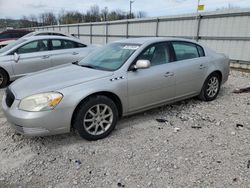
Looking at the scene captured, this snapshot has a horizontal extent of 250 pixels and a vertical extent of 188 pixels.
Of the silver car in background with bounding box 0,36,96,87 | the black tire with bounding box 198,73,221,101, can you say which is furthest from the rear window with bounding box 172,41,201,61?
the silver car in background with bounding box 0,36,96,87

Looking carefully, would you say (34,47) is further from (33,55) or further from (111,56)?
(111,56)

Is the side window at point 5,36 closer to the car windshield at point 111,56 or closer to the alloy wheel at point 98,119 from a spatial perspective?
the car windshield at point 111,56

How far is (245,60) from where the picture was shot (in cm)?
814

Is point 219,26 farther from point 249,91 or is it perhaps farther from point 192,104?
point 192,104

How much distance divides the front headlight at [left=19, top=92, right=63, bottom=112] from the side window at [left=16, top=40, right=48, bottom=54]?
409 centimetres

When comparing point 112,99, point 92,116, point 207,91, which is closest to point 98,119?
point 92,116

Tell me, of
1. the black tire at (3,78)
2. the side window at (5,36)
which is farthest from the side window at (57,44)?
the side window at (5,36)

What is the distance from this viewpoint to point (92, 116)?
10.0ft

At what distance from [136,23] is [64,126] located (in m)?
11.6

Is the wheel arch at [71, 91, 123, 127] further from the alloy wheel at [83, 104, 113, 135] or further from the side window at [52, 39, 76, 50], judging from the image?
the side window at [52, 39, 76, 50]

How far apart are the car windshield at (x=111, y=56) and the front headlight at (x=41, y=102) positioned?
0.99 meters

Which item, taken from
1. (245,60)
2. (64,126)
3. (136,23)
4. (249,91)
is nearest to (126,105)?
(64,126)

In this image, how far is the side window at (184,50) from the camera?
4.03 meters

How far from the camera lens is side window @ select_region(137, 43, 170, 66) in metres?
3.61
